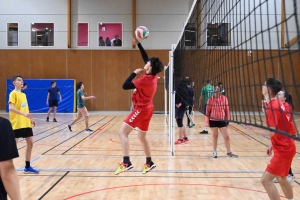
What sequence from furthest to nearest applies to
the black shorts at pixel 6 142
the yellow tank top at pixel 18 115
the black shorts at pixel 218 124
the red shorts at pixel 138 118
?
1. the black shorts at pixel 218 124
2. the yellow tank top at pixel 18 115
3. the red shorts at pixel 138 118
4. the black shorts at pixel 6 142

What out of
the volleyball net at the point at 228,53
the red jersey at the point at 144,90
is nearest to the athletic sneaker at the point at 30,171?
the red jersey at the point at 144,90

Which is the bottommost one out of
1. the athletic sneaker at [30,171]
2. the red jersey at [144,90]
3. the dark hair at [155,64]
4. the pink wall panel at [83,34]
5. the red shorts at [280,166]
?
the athletic sneaker at [30,171]

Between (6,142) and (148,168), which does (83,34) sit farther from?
(6,142)

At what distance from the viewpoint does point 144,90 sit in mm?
5648

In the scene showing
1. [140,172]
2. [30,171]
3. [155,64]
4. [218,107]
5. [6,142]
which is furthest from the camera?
[218,107]

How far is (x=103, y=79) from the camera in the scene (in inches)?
852

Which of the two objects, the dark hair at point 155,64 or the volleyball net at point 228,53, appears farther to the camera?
the dark hair at point 155,64

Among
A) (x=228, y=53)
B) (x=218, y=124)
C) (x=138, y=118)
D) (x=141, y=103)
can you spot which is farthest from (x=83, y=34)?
(x=228, y=53)

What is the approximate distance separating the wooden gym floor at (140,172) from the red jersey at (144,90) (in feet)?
4.34

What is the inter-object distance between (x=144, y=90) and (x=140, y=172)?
174 cm

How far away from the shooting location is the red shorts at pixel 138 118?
565 cm

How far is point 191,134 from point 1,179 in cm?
975

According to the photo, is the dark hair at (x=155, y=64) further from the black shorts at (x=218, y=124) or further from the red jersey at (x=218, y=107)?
the black shorts at (x=218, y=124)

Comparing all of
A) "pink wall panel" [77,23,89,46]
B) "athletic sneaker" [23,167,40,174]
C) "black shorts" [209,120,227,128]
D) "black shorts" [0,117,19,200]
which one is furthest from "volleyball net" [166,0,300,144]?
"pink wall panel" [77,23,89,46]
